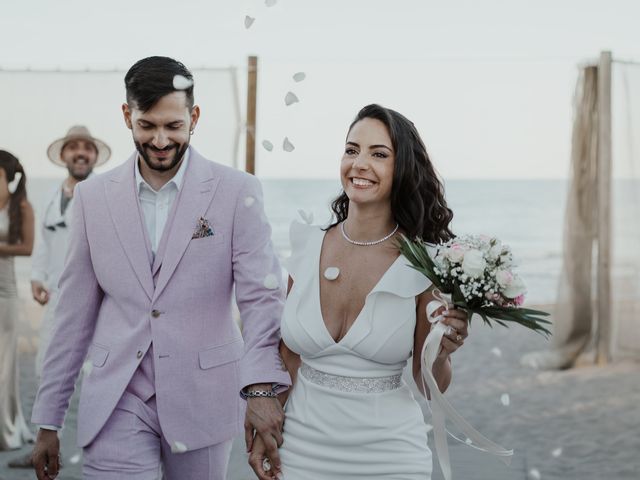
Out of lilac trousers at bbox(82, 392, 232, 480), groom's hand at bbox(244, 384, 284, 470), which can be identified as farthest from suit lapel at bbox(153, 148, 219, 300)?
groom's hand at bbox(244, 384, 284, 470)

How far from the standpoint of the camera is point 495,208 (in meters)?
35.2

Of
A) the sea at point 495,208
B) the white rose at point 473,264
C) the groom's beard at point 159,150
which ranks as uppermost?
the groom's beard at point 159,150

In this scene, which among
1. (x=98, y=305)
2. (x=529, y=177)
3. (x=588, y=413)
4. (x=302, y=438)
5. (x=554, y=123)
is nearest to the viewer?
(x=302, y=438)

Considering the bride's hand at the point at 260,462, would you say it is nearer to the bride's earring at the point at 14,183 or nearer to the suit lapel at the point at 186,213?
the suit lapel at the point at 186,213

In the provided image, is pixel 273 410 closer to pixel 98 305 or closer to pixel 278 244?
pixel 98 305

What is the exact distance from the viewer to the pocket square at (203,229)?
9.93ft

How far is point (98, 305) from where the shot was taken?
312cm

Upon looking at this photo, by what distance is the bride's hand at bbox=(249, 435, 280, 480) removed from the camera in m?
2.80

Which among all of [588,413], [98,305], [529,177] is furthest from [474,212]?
[98,305]

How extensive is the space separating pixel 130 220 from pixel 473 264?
117cm

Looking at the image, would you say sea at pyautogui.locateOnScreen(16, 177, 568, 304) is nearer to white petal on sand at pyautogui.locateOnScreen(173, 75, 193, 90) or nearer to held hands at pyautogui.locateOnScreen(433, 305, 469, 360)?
white petal on sand at pyautogui.locateOnScreen(173, 75, 193, 90)

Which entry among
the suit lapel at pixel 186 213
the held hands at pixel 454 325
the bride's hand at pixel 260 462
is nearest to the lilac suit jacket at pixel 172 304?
the suit lapel at pixel 186 213

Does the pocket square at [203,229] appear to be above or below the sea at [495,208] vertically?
above

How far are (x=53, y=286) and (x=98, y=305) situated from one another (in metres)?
3.30
